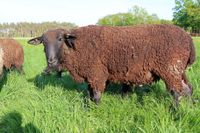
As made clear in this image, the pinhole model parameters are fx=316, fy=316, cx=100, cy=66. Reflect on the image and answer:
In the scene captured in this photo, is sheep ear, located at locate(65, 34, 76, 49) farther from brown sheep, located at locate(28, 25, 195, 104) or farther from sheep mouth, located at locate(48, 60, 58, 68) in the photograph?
sheep mouth, located at locate(48, 60, 58, 68)

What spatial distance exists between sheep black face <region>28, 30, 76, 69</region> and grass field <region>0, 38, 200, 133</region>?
2.49 feet

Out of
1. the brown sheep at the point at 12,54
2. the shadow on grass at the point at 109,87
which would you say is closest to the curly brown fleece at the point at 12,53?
the brown sheep at the point at 12,54

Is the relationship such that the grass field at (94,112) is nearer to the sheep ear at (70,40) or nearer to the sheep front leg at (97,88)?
the sheep front leg at (97,88)

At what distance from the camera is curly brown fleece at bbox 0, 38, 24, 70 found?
1168cm

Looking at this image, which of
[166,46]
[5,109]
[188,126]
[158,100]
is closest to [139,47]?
[166,46]

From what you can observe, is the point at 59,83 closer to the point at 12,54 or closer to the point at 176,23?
the point at 12,54

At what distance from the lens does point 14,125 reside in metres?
5.48

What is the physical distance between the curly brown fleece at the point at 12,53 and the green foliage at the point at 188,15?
6932 centimetres

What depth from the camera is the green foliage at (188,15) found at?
76.9m

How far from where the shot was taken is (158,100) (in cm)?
575

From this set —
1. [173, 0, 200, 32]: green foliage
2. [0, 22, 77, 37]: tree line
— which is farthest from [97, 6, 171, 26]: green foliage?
[0, 22, 77, 37]: tree line

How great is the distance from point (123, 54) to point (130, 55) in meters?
0.15

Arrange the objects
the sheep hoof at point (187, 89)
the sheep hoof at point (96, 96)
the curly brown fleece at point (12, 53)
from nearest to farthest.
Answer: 1. the sheep hoof at point (187, 89)
2. the sheep hoof at point (96, 96)
3. the curly brown fleece at point (12, 53)

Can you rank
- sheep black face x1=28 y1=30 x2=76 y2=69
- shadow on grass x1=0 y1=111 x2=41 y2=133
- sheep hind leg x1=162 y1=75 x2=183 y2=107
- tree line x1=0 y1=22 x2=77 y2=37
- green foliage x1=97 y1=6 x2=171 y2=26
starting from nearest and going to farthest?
shadow on grass x1=0 y1=111 x2=41 y2=133 → sheep hind leg x1=162 y1=75 x2=183 y2=107 → sheep black face x1=28 y1=30 x2=76 y2=69 → tree line x1=0 y1=22 x2=77 y2=37 → green foliage x1=97 y1=6 x2=171 y2=26
